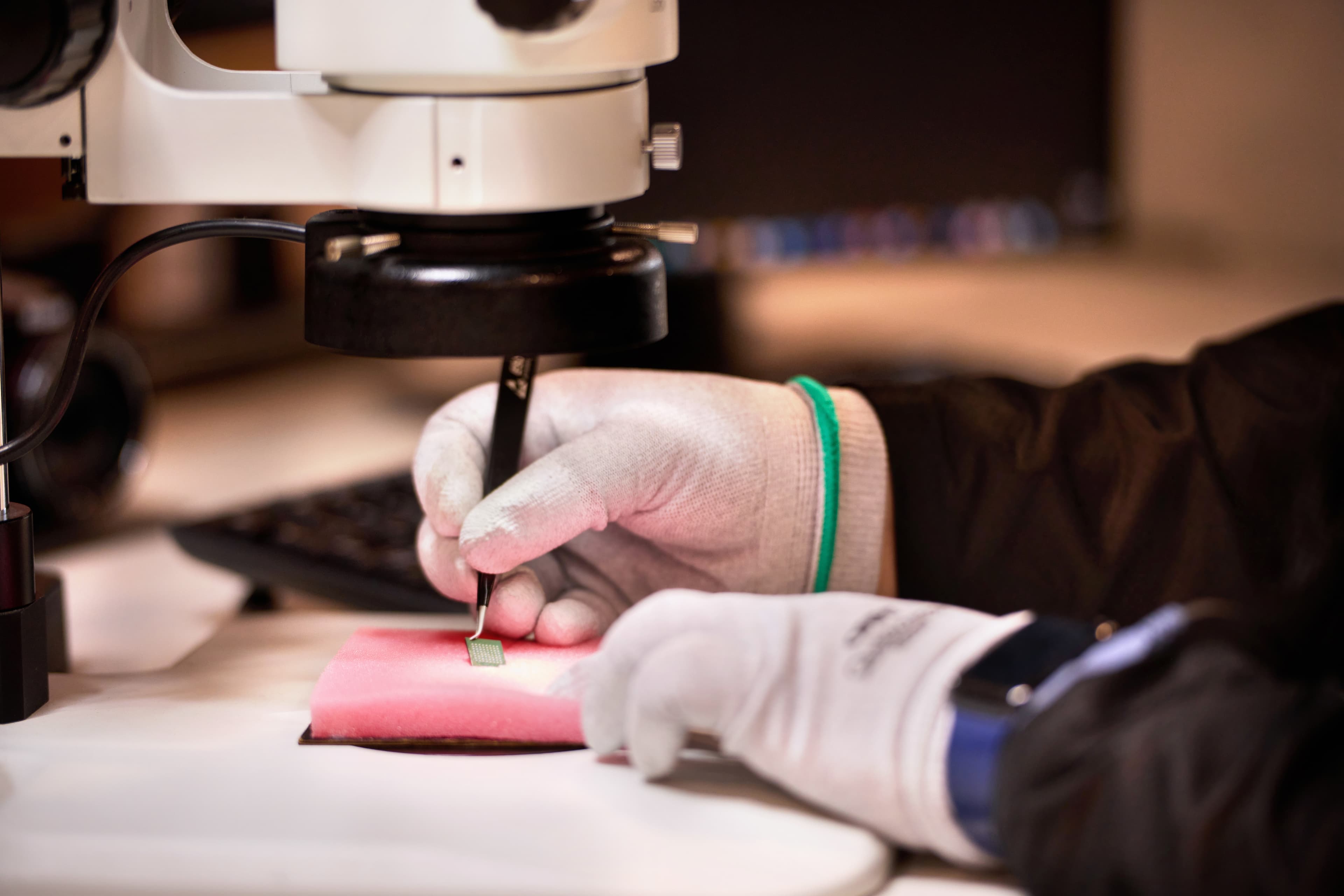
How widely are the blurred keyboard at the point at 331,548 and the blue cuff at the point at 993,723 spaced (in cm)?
38

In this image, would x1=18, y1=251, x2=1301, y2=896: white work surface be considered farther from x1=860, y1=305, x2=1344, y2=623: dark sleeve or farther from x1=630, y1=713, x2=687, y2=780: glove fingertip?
x1=860, y1=305, x2=1344, y2=623: dark sleeve

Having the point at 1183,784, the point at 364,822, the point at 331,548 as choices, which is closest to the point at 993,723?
the point at 1183,784

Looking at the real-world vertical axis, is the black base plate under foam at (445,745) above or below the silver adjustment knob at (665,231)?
below

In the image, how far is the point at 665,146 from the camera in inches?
19.3

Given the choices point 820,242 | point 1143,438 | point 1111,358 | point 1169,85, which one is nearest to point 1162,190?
point 1169,85

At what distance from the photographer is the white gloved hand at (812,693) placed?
41 centimetres

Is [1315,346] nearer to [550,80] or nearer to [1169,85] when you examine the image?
[550,80]

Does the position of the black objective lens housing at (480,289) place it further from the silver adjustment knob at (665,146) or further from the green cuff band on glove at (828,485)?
the green cuff band on glove at (828,485)

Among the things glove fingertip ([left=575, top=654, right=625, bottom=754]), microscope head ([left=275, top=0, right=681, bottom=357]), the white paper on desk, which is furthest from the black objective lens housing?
the white paper on desk

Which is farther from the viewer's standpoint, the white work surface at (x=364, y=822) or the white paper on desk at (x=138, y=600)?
the white paper on desk at (x=138, y=600)

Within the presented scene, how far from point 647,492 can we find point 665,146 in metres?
0.17

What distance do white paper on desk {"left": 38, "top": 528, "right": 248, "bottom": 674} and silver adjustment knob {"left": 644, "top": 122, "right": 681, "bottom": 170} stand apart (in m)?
0.42

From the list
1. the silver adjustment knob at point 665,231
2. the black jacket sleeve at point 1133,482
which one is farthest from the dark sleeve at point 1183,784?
the silver adjustment knob at point 665,231

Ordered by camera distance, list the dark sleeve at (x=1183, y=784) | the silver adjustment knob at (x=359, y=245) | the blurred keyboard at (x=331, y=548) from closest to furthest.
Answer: the dark sleeve at (x=1183, y=784)
the silver adjustment knob at (x=359, y=245)
the blurred keyboard at (x=331, y=548)
